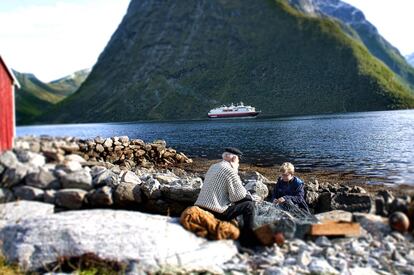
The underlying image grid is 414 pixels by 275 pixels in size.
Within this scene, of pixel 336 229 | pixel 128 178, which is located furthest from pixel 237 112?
pixel 336 229

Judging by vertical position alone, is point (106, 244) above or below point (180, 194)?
below

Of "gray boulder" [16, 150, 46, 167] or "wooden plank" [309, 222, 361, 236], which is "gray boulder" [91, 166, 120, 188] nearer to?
"gray boulder" [16, 150, 46, 167]

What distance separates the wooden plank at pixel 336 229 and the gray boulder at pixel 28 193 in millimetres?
5513

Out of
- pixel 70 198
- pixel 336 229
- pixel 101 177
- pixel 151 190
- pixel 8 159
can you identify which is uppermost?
pixel 8 159

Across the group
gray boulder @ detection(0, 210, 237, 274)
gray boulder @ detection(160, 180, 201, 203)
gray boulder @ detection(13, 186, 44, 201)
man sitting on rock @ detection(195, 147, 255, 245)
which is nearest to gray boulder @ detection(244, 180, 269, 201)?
gray boulder @ detection(160, 180, 201, 203)

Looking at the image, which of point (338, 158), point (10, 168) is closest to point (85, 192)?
point (10, 168)

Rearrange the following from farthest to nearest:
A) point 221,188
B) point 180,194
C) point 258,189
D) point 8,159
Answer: point 258,189 < point 180,194 < point 221,188 < point 8,159

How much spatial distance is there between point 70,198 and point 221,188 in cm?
325

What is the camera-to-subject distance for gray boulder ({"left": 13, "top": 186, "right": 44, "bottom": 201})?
8633mm

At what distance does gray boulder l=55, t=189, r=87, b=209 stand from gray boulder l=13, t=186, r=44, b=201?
0.33 m

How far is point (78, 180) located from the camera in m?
9.23

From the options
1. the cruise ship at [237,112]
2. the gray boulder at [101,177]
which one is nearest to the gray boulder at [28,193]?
the gray boulder at [101,177]

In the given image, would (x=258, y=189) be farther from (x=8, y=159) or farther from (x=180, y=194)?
(x=8, y=159)

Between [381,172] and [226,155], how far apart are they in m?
21.5
